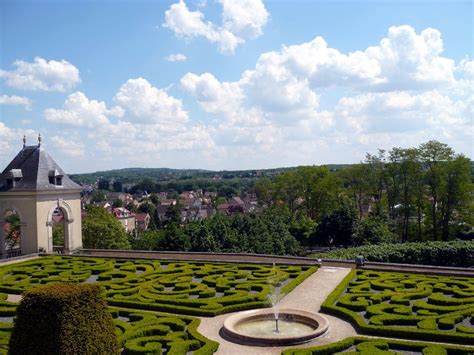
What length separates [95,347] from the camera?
12.6 meters

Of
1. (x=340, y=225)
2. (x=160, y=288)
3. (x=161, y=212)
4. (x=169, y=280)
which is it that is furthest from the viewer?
(x=161, y=212)

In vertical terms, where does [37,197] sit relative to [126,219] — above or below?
above

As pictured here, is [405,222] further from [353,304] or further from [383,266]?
[353,304]

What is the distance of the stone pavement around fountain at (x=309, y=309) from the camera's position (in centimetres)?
1519

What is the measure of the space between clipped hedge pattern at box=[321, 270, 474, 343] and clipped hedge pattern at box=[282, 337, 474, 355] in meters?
0.84

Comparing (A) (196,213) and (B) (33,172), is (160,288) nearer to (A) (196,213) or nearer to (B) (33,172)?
(B) (33,172)

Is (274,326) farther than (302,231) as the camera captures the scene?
No

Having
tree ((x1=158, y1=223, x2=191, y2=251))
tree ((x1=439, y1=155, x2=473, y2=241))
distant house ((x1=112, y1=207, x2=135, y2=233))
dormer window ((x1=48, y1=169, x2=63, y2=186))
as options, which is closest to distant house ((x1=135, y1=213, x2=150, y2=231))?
distant house ((x1=112, y1=207, x2=135, y2=233))

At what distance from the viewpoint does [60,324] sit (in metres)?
12.3

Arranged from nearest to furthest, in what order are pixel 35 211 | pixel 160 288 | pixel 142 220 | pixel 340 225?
1. pixel 160 288
2. pixel 35 211
3. pixel 340 225
4. pixel 142 220

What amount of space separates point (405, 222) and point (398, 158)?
22.2 feet

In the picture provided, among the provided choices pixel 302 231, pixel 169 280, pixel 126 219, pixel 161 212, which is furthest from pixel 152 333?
pixel 161 212

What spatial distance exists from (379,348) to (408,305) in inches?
187

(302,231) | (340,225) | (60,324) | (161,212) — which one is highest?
(60,324)
